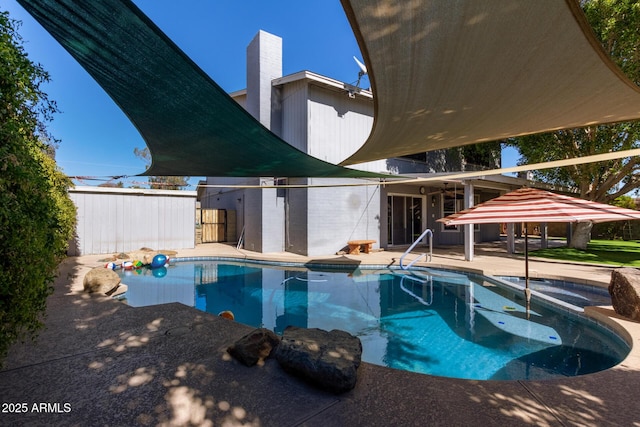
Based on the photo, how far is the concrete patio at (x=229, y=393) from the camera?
1793 millimetres

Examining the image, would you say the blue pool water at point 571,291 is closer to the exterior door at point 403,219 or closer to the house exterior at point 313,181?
the house exterior at point 313,181

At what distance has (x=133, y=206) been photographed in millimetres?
11688

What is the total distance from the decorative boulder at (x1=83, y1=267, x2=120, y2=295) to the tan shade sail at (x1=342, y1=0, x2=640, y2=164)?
17.0 ft

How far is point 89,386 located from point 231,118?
2.31 m

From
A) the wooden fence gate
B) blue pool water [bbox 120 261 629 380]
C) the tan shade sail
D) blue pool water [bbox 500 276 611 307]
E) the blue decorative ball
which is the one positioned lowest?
blue pool water [bbox 120 261 629 380]

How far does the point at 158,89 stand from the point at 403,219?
11.7m

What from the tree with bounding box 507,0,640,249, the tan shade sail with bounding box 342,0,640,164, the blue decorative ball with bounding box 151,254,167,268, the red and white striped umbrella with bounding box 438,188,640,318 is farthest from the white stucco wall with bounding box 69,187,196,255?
the tree with bounding box 507,0,640,249

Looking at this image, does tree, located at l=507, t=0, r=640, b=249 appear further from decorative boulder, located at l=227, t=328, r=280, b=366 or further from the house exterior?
decorative boulder, located at l=227, t=328, r=280, b=366

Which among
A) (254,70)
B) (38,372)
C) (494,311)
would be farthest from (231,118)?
(254,70)

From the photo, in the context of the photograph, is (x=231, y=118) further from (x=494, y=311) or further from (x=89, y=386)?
(x=494, y=311)

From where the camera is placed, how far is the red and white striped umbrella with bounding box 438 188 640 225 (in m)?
3.52

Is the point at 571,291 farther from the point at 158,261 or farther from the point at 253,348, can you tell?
the point at 158,261

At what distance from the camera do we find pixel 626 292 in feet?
12.5

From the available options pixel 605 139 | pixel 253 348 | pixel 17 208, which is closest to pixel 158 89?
pixel 17 208
